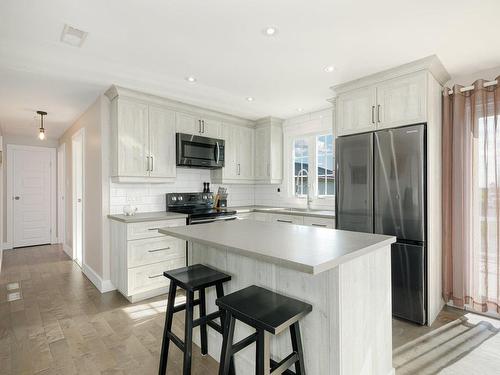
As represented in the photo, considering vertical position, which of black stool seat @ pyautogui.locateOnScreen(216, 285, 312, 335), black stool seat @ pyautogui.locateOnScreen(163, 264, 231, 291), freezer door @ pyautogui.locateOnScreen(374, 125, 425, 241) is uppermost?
freezer door @ pyautogui.locateOnScreen(374, 125, 425, 241)

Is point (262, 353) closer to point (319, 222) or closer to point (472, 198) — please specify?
point (319, 222)

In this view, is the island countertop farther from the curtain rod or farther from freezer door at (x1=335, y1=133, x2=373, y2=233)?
the curtain rod

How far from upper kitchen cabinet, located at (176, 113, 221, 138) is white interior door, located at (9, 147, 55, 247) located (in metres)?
4.22

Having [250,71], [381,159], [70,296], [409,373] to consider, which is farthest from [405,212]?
[70,296]

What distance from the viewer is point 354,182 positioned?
2.95 m

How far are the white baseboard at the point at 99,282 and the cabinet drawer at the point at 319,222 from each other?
8.48 feet

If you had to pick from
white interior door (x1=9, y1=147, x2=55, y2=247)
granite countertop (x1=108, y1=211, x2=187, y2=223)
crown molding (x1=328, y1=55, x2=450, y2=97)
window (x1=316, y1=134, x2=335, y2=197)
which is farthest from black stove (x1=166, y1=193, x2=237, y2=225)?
white interior door (x1=9, y1=147, x2=55, y2=247)

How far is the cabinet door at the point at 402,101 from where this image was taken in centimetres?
254

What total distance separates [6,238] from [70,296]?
3780 mm

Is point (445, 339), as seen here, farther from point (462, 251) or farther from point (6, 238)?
point (6, 238)

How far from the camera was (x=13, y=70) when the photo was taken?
2.69 metres

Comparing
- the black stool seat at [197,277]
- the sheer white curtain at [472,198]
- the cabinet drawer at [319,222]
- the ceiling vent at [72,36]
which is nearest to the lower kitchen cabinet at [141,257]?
the black stool seat at [197,277]

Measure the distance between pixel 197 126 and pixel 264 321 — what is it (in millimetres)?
3264

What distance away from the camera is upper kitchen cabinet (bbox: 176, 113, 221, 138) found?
152 inches
